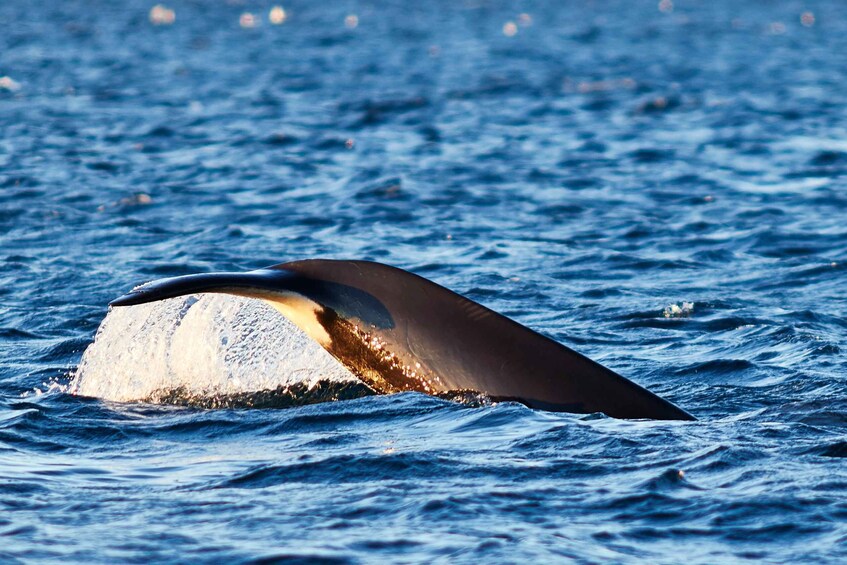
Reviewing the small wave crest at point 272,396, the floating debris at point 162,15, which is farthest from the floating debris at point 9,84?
the floating debris at point 162,15

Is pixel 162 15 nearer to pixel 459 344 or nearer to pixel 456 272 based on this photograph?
pixel 456 272

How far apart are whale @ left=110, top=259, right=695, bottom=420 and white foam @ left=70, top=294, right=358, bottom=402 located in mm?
1474

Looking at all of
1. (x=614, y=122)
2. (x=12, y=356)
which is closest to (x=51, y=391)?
(x=12, y=356)

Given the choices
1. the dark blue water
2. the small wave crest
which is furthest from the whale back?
the small wave crest

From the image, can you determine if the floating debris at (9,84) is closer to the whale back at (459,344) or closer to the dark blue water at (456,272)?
the dark blue water at (456,272)

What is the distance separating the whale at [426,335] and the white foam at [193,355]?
1.47 meters

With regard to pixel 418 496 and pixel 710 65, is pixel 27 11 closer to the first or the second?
pixel 710 65

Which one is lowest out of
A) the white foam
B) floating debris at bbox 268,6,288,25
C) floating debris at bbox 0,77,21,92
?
the white foam

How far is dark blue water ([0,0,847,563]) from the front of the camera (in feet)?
23.8

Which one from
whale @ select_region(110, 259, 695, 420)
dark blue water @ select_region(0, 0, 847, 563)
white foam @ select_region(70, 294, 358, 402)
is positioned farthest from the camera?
white foam @ select_region(70, 294, 358, 402)

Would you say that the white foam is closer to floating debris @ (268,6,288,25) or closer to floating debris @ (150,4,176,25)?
floating debris @ (150,4,176,25)

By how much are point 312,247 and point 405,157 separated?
7.27 m

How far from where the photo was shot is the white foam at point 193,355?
10.1 meters

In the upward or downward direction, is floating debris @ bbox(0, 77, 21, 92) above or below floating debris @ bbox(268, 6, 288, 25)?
below
